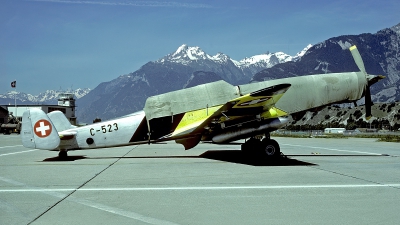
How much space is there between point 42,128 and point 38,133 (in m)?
0.26

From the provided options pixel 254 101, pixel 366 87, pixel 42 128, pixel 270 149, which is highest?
pixel 366 87

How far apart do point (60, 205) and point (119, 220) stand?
1.82 meters

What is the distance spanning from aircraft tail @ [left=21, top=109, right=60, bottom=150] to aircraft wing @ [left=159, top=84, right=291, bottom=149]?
15.5 feet

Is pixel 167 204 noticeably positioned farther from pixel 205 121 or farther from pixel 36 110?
pixel 36 110

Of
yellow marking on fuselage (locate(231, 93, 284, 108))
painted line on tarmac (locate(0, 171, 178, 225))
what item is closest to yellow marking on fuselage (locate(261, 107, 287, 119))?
yellow marking on fuselage (locate(231, 93, 284, 108))

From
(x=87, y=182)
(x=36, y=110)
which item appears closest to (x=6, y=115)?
(x=36, y=110)

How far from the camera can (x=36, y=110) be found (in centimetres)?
1519

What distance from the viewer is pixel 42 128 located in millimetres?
14758

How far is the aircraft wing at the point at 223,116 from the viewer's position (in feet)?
46.4

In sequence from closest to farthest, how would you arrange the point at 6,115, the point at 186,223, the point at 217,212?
1. the point at 186,223
2. the point at 217,212
3. the point at 6,115

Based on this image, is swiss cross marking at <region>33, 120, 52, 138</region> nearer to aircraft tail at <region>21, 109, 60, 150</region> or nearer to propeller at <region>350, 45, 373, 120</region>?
aircraft tail at <region>21, 109, 60, 150</region>

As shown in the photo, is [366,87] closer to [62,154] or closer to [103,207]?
[103,207]

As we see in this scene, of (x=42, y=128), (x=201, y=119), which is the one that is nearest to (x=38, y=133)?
(x=42, y=128)

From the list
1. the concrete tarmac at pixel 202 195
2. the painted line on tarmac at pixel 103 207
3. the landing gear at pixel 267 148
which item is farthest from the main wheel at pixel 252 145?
the painted line on tarmac at pixel 103 207
